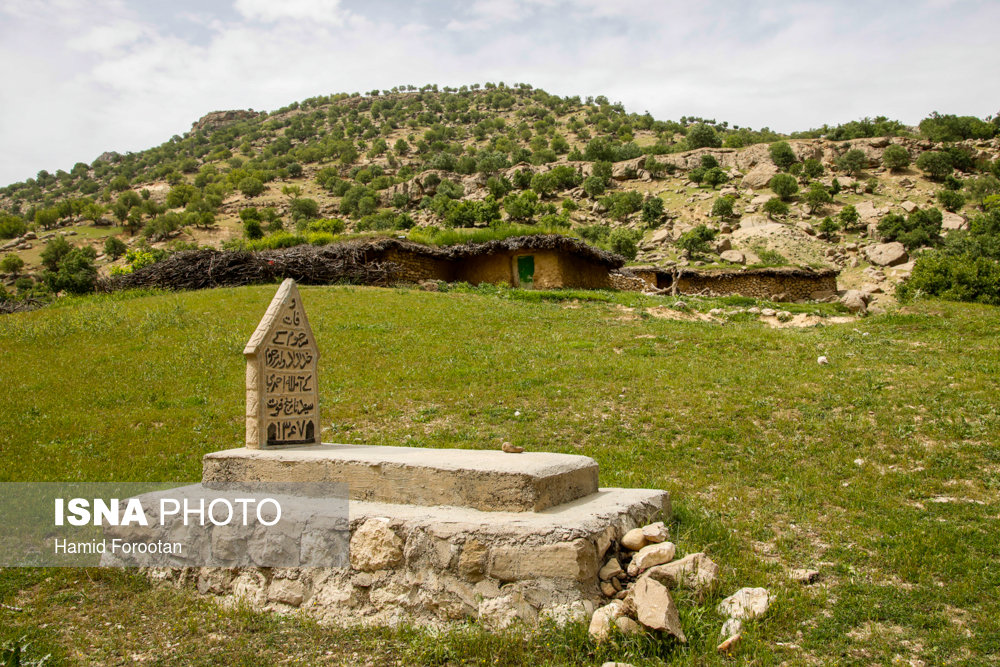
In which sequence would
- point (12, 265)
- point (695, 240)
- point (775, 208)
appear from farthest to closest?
1. point (12, 265)
2. point (775, 208)
3. point (695, 240)

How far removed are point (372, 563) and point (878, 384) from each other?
336 inches

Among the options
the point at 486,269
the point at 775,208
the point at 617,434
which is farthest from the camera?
the point at 775,208

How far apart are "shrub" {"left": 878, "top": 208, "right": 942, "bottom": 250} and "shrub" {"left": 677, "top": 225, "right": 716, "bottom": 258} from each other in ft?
35.3

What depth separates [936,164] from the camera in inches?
2057

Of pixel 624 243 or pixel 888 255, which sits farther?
pixel 624 243

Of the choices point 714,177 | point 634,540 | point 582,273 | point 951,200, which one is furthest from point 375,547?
point 714,177

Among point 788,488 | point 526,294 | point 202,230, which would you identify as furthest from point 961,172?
point 202,230

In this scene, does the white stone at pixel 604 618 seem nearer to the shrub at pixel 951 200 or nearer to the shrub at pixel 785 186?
the shrub at pixel 951 200

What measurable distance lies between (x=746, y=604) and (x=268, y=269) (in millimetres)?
21641

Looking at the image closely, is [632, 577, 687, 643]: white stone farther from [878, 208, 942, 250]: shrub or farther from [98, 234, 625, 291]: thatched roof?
[878, 208, 942, 250]: shrub

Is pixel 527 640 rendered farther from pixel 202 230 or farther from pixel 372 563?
pixel 202 230

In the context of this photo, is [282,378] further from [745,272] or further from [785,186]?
[785,186]

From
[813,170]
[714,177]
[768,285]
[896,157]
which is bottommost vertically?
[768,285]

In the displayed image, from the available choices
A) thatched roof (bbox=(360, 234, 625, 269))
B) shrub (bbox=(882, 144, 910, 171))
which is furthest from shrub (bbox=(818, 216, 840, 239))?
thatched roof (bbox=(360, 234, 625, 269))
